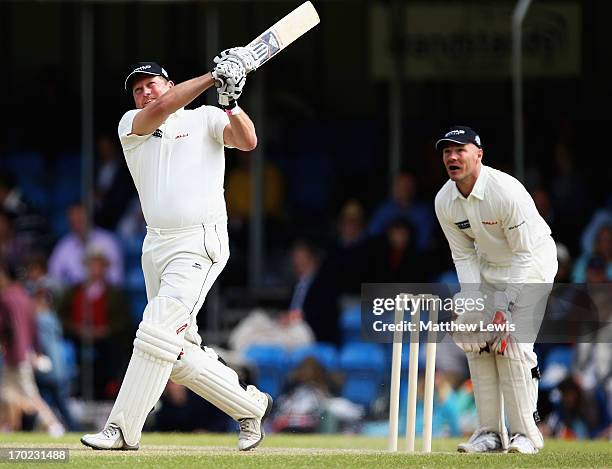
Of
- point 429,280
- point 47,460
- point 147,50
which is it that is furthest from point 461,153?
point 147,50

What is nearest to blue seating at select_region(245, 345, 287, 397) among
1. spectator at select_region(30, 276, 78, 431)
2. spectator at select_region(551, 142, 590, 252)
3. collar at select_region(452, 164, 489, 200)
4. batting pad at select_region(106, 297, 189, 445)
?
spectator at select_region(30, 276, 78, 431)

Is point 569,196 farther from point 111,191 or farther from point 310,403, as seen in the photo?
point 111,191

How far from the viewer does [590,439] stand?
1029cm

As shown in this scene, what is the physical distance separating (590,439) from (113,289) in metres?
4.23

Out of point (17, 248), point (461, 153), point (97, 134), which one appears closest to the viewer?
point (461, 153)

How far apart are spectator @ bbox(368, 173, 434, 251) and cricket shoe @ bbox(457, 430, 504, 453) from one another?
5207 millimetres

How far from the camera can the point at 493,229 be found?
7070mm

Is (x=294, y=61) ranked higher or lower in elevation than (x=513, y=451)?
higher

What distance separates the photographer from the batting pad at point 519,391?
700 cm

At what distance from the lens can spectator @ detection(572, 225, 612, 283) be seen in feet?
36.4

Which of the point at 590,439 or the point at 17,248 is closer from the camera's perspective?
the point at 590,439

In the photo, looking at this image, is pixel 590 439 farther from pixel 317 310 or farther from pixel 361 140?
pixel 361 140

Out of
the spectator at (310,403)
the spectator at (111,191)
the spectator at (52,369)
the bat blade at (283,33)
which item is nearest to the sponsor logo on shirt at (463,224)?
the bat blade at (283,33)

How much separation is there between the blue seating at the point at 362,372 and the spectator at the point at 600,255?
1659 mm
